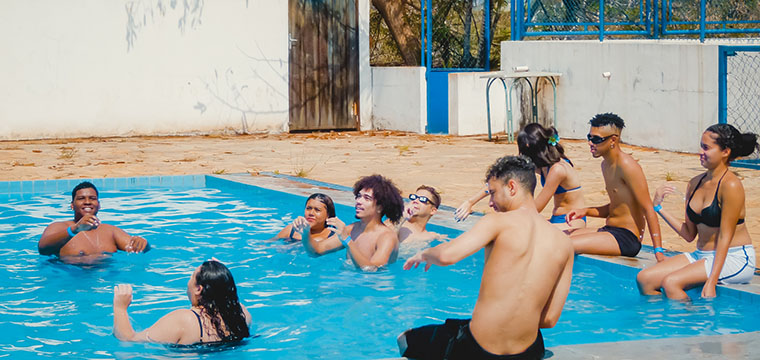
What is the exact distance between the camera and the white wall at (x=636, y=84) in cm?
1423

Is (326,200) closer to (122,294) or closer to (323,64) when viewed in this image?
(122,294)

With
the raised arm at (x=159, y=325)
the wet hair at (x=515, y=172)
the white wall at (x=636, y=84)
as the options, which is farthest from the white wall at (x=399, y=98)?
the wet hair at (x=515, y=172)

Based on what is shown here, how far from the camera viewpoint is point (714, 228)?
607 centimetres

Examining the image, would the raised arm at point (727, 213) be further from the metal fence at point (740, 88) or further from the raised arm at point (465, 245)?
the metal fence at point (740, 88)

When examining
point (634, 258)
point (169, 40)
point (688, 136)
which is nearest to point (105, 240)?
point (634, 258)

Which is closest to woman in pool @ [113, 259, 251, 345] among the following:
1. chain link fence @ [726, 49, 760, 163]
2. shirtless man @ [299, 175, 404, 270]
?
shirtless man @ [299, 175, 404, 270]

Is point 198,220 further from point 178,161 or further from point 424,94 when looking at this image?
point 424,94

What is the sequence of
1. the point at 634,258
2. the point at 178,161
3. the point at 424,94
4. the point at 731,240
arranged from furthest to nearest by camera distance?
1. the point at 424,94
2. the point at 178,161
3. the point at 634,258
4. the point at 731,240

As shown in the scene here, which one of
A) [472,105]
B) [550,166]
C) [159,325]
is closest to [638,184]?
[550,166]

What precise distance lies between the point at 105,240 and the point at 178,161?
6.35 meters

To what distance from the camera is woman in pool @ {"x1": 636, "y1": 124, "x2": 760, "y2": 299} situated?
230 inches

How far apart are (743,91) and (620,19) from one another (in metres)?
3.89

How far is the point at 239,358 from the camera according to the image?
5477 mm

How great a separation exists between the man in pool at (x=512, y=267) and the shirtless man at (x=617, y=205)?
251cm
